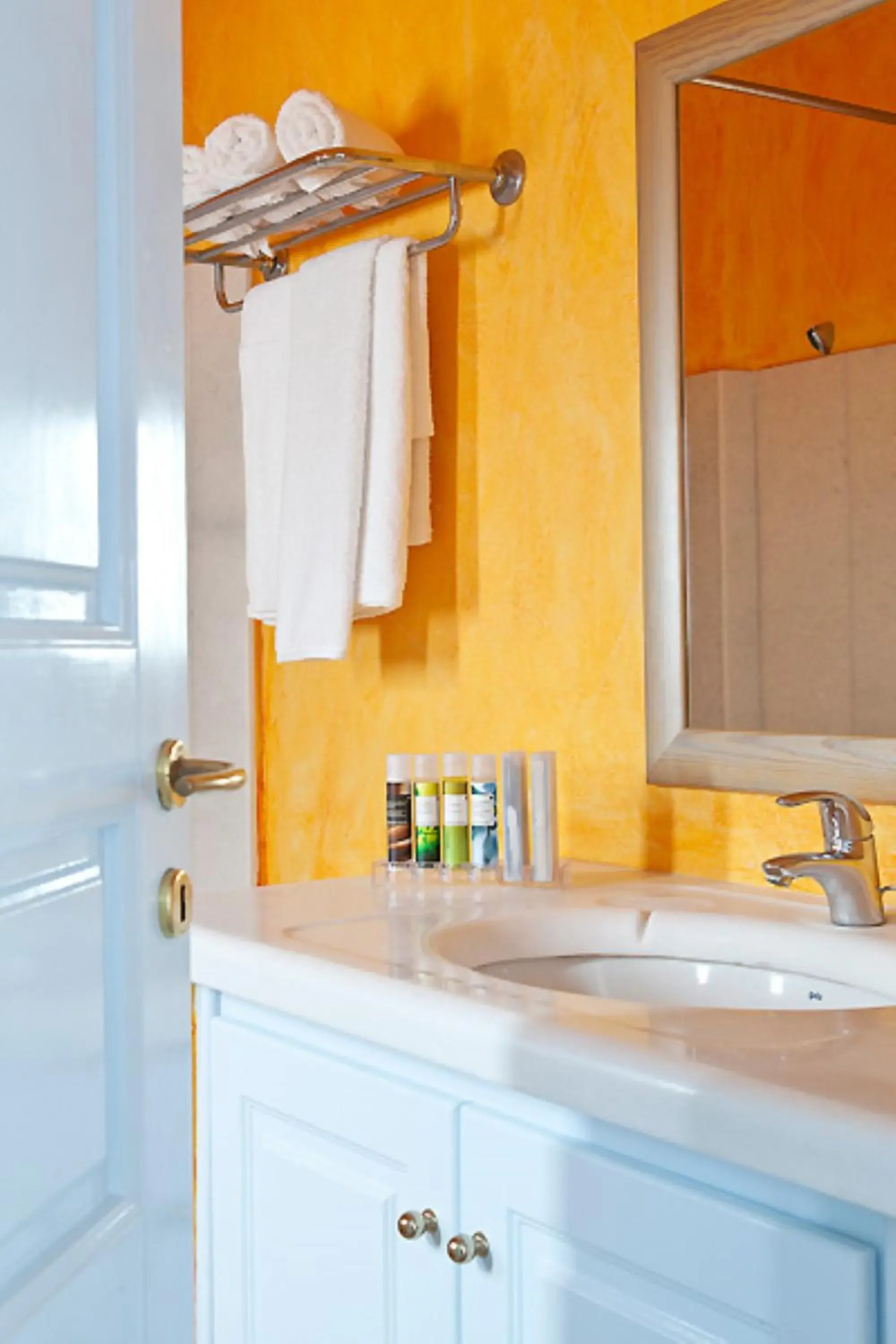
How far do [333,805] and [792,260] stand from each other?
40.2 inches

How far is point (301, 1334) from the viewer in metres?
1.36

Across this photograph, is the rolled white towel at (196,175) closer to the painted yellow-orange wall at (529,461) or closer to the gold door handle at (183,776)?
the painted yellow-orange wall at (529,461)

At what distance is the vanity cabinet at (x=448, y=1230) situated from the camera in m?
0.94

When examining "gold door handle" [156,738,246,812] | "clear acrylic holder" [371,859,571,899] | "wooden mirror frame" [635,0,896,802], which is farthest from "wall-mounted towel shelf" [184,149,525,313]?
"gold door handle" [156,738,246,812]

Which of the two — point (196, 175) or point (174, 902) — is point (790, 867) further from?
point (196, 175)

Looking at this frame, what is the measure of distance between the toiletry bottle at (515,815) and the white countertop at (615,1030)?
0.19 ft

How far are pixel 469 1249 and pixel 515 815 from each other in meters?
0.58

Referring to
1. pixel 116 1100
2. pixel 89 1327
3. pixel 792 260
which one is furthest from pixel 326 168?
pixel 89 1327

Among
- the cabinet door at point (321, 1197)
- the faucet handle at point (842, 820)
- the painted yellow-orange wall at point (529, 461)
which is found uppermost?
the painted yellow-orange wall at point (529, 461)

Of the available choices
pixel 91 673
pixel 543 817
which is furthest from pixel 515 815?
pixel 91 673

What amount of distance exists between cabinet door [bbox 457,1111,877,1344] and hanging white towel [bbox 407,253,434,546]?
3.07 feet

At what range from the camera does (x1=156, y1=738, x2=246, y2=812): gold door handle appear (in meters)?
1.05

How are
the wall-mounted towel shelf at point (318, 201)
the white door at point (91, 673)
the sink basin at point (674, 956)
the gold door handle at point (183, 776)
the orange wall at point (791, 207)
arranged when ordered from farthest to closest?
the wall-mounted towel shelf at point (318, 201) < the orange wall at point (791, 207) < the sink basin at point (674, 956) < the gold door handle at point (183, 776) < the white door at point (91, 673)


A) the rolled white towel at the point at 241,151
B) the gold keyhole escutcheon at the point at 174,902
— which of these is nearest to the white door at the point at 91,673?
the gold keyhole escutcheon at the point at 174,902
